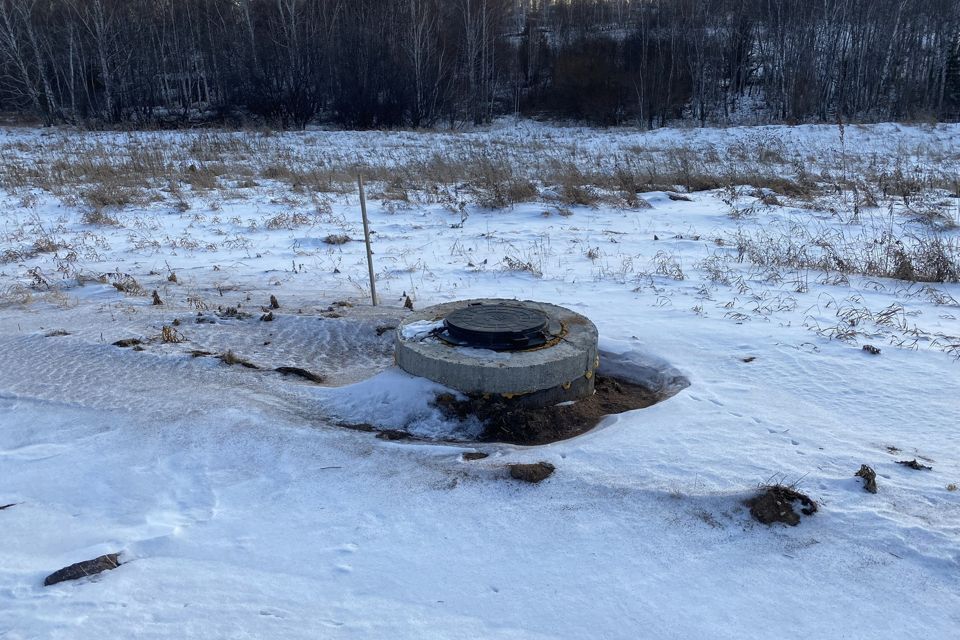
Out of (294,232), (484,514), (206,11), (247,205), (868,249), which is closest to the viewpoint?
(484,514)

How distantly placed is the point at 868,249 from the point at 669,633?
21.3ft

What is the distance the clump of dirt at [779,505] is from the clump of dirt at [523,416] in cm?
113

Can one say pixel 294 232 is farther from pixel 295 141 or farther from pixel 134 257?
pixel 295 141

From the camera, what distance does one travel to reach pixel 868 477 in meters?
3.03

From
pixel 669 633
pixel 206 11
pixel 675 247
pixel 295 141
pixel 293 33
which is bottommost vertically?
pixel 669 633

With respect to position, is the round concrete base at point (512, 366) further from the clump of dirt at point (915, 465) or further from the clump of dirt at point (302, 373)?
the clump of dirt at point (915, 465)

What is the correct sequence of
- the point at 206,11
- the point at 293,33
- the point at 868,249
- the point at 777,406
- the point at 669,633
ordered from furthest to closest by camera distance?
the point at 206,11
the point at 293,33
the point at 868,249
the point at 777,406
the point at 669,633

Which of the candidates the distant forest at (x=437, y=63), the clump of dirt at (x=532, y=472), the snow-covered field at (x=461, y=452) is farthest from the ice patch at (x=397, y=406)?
the distant forest at (x=437, y=63)

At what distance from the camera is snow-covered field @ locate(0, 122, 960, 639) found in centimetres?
245

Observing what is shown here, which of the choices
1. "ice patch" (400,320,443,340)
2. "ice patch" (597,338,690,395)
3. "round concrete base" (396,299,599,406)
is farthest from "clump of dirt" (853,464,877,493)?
"ice patch" (400,320,443,340)

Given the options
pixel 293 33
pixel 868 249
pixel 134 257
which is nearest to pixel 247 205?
pixel 134 257

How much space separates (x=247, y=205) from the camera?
418 inches

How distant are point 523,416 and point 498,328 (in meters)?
0.65

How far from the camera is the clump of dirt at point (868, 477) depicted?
3.00 metres
